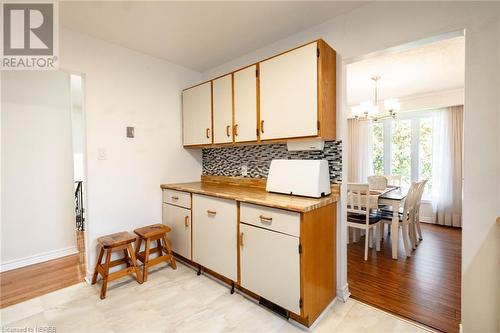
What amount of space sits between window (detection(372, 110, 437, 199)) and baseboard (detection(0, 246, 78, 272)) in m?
5.51

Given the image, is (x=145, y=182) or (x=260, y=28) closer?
(x=260, y=28)

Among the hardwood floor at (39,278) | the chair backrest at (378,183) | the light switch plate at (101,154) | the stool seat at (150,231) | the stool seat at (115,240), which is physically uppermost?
the light switch plate at (101,154)

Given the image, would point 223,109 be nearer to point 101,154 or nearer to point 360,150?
point 101,154

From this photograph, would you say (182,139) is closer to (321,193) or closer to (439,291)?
(321,193)

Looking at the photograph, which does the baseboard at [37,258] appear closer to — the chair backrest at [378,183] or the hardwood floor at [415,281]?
the hardwood floor at [415,281]

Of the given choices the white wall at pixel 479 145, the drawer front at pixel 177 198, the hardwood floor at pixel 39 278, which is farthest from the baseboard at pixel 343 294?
the hardwood floor at pixel 39 278

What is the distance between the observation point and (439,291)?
2.06 m

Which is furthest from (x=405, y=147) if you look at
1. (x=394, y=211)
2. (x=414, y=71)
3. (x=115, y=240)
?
(x=115, y=240)

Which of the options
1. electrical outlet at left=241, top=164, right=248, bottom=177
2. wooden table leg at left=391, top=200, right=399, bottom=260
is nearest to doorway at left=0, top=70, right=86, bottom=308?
electrical outlet at left=241, top=164, right=248, bottom=177

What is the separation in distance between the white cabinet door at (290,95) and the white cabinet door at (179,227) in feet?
3.87

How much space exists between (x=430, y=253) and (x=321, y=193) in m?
2.22

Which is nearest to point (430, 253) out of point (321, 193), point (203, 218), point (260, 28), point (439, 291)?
point (439, 291)

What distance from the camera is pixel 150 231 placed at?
234cm

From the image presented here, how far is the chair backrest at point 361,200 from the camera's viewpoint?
112 inches
